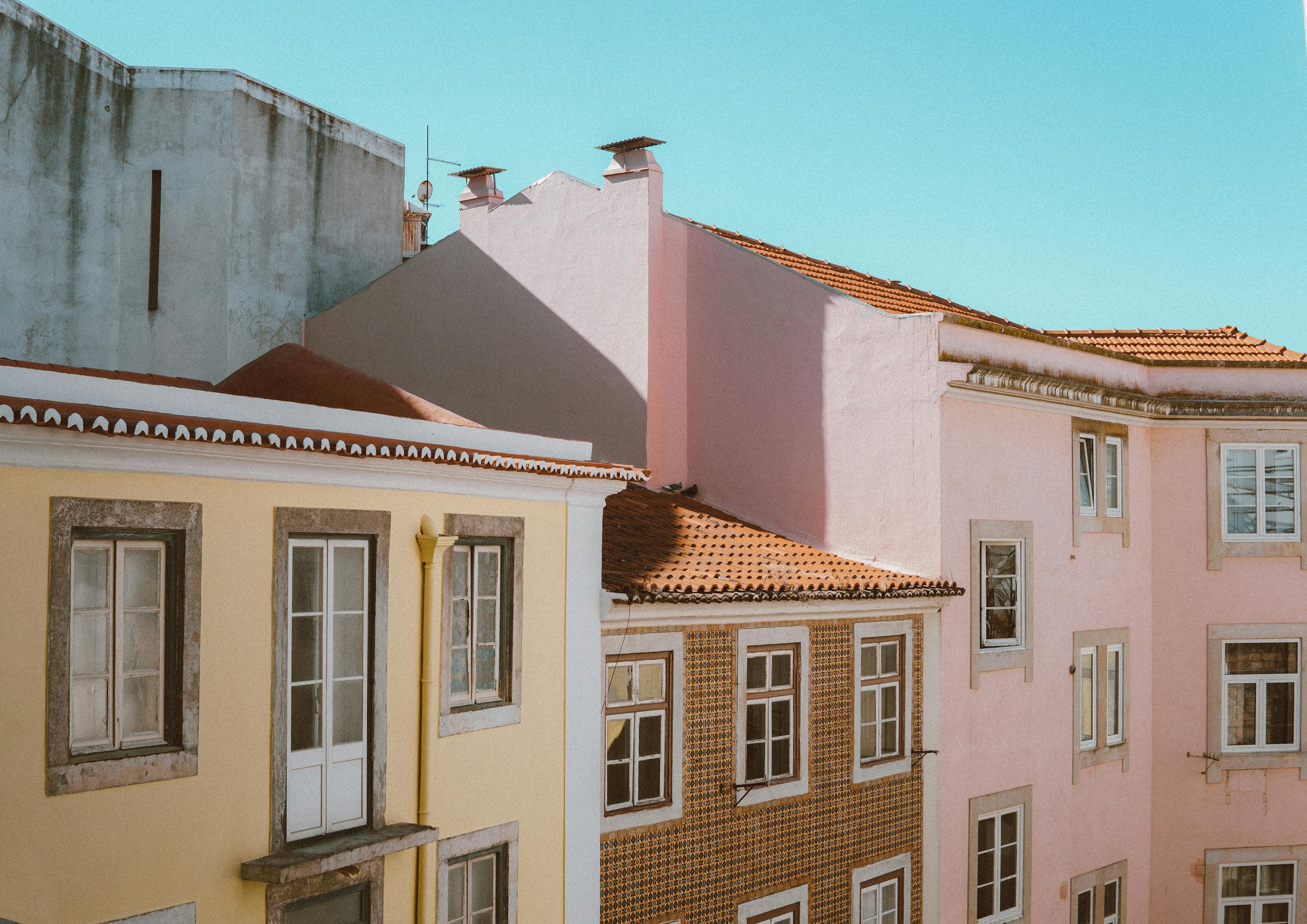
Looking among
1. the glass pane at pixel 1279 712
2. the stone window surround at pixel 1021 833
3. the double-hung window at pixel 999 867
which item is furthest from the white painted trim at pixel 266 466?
the glass pane at pixel 1279 712

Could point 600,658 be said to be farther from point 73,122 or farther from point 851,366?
point 73,122

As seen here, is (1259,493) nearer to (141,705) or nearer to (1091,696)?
(1091,696)

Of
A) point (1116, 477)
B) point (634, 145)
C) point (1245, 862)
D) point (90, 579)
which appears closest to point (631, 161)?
point (634, 145)

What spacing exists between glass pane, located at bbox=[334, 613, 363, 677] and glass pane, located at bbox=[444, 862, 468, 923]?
1954 millimetres

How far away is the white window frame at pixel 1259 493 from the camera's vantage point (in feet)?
61.2

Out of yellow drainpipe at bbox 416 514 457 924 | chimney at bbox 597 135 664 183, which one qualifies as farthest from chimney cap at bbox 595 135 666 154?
yellow drainpipe at bbox 416 514 457 924

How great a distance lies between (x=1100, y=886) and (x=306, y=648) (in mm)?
12742

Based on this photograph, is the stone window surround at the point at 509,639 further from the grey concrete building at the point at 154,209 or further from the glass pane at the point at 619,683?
the grey concrete building at the point at 154,209

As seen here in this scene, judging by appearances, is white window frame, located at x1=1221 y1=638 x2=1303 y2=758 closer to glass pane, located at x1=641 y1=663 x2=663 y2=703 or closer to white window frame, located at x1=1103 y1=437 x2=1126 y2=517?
white window frame, located at x1=1103 y1=437 x2=1126 y2=517

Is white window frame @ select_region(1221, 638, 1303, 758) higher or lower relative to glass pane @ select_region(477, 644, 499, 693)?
lower

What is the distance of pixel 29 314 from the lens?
16172 mm

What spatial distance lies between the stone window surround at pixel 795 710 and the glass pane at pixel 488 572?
9.97ft

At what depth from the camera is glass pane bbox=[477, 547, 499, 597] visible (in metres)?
10.8

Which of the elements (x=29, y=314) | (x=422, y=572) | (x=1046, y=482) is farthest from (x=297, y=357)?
(x=1046, y=482)
